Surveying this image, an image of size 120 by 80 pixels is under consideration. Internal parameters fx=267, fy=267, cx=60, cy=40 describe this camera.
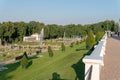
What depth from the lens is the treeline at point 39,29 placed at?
73875mm

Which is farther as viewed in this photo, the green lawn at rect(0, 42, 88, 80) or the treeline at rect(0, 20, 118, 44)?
the treeline at rect(0, 20, 118, 44)

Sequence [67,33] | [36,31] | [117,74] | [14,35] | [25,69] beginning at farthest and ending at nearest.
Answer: [67,33]
[36,31]
[14,35]
[25,69]
[117,74]

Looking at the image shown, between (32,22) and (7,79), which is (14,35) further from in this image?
(7,79)

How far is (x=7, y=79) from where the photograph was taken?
59.1ft

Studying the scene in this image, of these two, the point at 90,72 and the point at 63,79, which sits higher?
the point at 90,72

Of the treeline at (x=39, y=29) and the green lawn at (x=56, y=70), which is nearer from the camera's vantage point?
the green lawn at (x=56, y=70)

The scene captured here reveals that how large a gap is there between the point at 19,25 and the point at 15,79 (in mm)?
61847

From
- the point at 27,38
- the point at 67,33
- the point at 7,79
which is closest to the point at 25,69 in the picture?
the point at 7,79

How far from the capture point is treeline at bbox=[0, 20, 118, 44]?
73875mm

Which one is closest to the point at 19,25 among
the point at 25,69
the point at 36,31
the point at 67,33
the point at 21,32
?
the point at 21,32

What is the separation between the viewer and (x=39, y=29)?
281ft

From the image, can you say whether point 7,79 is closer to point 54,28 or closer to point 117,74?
point 117,74

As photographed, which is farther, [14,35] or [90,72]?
[14,35]

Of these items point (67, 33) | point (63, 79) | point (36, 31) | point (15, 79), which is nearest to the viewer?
point (63, 79)
